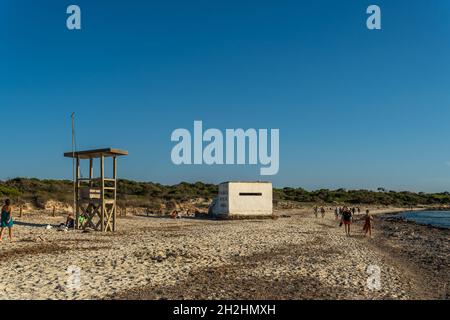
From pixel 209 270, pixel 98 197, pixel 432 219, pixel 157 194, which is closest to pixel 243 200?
pixel 98 197

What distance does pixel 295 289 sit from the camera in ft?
35.4

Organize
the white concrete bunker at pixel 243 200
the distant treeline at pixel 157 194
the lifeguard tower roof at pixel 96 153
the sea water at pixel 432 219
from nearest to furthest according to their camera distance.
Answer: the lifeguard tower roof at pixel 96 153, the white concrete bunker at pixel 243 200, the distant treeline at pixel 157 194, the sea water at pixel 432 219

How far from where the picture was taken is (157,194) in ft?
236

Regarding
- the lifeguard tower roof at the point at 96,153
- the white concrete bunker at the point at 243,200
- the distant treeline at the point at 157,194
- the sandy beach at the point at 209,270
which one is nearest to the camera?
the sandy beach at the point at 209,270

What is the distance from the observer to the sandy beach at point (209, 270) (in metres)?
10.2

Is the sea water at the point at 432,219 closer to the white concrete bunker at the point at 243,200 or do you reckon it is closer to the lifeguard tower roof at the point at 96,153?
the white concrete bunker at the point at 243,200

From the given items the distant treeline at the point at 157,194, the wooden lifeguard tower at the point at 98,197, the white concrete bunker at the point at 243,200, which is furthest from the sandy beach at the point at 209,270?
the distant treeline at the point at 157,194

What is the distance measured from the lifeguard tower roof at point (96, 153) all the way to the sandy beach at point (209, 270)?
19.6 ft

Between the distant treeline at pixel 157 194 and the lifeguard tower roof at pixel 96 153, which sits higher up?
the lifeguard tower roof at pixel 96 153

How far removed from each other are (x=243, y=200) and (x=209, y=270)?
29827 mm

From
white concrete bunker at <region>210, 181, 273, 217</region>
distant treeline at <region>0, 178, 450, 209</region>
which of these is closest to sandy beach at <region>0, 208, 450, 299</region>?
white concrete bunker at <region>210, 181, 273, 217</region>
